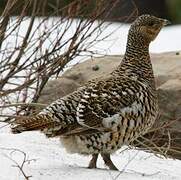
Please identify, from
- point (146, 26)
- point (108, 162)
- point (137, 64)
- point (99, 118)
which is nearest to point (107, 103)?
point (99, 118)

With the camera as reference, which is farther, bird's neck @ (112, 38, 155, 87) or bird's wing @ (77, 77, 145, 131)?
bird's neck @ (112, 38, 155, 87)

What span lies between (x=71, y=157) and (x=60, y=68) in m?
1.91

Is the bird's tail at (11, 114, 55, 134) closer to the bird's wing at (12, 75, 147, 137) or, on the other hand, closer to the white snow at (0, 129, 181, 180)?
the bird's wing at (12, 75, 147, 137)

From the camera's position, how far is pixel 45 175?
4.93 m

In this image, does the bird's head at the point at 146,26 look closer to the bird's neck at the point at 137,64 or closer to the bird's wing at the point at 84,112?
the bird's neck at the point at 137,64

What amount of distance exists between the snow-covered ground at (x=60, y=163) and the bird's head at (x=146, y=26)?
91cm

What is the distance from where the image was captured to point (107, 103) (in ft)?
17.4

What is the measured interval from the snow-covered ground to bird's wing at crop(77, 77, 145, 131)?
0.32m

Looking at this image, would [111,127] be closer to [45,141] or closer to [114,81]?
[114,81]

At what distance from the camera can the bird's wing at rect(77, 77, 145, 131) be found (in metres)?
5.26

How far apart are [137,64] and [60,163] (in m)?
0.92

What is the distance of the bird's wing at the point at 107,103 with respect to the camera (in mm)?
5258

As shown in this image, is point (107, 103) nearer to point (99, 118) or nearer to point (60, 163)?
point (99, 118)

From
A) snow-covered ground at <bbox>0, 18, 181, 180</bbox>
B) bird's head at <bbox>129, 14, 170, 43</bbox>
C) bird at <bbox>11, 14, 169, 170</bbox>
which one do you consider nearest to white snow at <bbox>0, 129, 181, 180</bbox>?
snow-covered ground at <bbox>0, 18, 181, 180</bbox>
